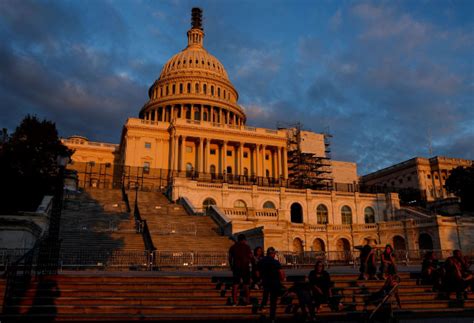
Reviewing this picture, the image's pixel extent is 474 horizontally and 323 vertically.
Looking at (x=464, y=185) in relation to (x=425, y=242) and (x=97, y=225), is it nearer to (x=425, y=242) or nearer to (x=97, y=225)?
(x=425, y=242)

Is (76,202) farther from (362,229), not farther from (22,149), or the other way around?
(362,229)

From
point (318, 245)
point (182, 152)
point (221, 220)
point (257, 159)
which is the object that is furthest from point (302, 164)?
point (221, 220)

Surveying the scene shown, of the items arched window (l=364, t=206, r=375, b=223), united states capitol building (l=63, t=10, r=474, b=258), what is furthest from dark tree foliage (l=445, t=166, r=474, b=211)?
arched window (l=364, t=206, r=375, b=223)

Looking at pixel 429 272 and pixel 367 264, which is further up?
pixel 367 264

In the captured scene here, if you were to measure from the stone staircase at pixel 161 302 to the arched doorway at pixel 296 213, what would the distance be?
38.7 meters

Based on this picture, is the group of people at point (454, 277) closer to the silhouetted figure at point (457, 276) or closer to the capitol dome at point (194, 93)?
the silhouetted figure at point (457, 276)

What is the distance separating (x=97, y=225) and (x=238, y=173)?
1663 inches

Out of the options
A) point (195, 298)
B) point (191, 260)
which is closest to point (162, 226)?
point (191, 260)

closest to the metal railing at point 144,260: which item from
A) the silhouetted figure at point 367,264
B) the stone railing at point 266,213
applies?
the silhouetted figure at point 367,264

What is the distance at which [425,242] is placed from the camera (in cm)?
4225

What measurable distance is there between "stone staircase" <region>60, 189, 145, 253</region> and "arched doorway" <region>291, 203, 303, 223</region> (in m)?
21.6

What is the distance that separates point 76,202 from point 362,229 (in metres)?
30.0

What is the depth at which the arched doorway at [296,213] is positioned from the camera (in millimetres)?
53634

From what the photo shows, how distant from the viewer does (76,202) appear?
39.7 m
